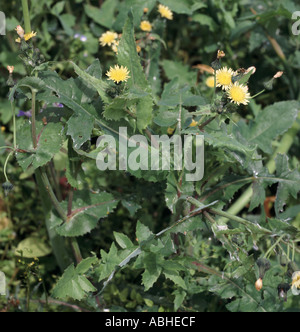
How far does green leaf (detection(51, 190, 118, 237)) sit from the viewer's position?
1852 mm

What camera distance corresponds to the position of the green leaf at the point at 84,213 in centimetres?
185

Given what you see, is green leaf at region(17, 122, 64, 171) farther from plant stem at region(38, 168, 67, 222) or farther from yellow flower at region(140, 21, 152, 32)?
yellow flower at region(140, 21, 152, 32)

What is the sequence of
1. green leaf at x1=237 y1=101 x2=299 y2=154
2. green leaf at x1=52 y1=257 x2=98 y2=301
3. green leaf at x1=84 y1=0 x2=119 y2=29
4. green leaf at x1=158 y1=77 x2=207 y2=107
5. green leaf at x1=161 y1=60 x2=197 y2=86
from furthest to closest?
green leaf at x1=84 y1=0 x2=119 y2=29 < green leaf at x1=161 y1=60 x2=197 y2=86 < green leaf at x1=237 y1=101 x2=299 y2=154 < green leaf at x1=158 y1=77 x2=207 y2=107 < green leaf at x1=52 y1=257 x2=98 y2=301

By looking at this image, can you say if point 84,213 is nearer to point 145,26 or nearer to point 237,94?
point 237,94

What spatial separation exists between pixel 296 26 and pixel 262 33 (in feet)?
0.79

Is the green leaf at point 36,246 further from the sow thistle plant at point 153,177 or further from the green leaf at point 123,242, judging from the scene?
the green leaf at point 123,242

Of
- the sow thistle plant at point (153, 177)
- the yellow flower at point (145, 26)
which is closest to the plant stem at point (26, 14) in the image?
the sow thistle plant at point (153, 177)

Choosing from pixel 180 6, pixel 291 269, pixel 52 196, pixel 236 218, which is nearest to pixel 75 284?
pixel 52 196

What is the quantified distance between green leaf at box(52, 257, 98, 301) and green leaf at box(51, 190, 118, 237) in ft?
0.49

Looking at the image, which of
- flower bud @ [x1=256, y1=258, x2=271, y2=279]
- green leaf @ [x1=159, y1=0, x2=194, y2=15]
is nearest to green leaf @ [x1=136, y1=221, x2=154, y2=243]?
flower bud @ [x1=256, y1=258, x2=271, y2=279]

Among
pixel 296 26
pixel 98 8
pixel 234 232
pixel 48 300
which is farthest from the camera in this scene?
pixel 98 8
